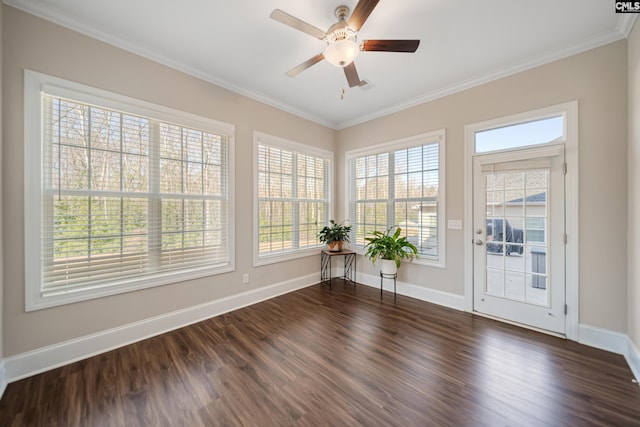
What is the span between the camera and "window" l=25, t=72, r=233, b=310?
1946 mm

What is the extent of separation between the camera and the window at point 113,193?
6.39 ft

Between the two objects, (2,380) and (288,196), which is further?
(288,196)

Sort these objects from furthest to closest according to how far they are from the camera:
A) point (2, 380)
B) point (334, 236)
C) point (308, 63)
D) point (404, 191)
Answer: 1. point (334, 236)
2. point (404, 191)
3. point (308, 63)
4. point (2, 380)

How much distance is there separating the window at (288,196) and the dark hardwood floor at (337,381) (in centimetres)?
132

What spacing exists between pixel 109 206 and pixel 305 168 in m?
2.66

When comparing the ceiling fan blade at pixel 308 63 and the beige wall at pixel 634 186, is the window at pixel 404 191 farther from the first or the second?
the ceiling fan blade at pixel 308 63

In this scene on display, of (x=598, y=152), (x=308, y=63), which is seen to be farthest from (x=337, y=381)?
(x=598, y=152)

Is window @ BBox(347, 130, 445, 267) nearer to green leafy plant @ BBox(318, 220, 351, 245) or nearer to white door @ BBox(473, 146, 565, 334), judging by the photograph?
green leafy plant @ BBox(318, 220, 351, 245)

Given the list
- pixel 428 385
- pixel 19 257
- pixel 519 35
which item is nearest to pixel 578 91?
pixel 519 35

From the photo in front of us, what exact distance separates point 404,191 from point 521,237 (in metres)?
1.53

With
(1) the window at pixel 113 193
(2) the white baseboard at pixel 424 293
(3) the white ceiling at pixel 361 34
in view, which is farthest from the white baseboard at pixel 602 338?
(1) the window at pixel 113 193

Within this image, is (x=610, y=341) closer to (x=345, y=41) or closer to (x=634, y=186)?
(x=634, y=186)

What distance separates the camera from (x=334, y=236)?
415 centimetres

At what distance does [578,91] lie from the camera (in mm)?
2342
